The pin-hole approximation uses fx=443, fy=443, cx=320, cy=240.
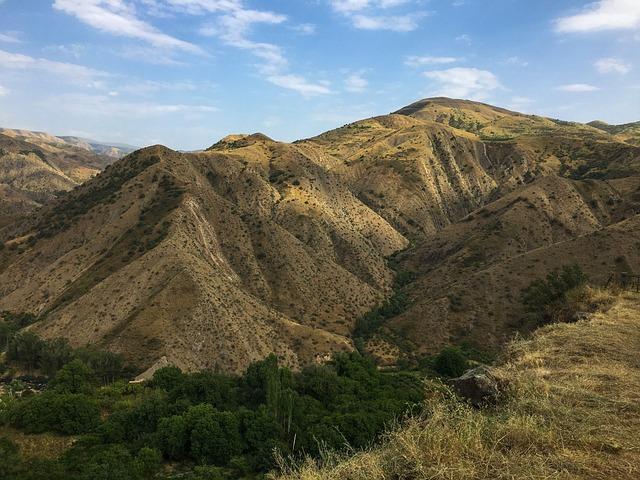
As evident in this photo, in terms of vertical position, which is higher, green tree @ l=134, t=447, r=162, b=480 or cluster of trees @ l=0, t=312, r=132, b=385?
green tree @ l=134, t=447, r=162, b=480

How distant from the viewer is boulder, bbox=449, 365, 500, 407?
50.2ft

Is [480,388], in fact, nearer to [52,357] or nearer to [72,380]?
[72,380]

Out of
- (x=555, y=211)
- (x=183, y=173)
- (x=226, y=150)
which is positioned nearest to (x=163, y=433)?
(x=183, y=173)

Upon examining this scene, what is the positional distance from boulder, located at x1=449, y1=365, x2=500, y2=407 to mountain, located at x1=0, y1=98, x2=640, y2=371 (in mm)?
51186

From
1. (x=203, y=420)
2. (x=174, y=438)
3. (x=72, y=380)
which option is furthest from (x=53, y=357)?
(x=203, y=420)

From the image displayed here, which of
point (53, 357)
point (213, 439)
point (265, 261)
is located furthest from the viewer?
point (265, 261)

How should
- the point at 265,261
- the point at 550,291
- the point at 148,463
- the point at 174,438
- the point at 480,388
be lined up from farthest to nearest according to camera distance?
the point at 265,261, the point at 550,291, the point at 174,438, the point at 148,463, the point at 480,388

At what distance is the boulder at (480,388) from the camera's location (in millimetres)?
15312

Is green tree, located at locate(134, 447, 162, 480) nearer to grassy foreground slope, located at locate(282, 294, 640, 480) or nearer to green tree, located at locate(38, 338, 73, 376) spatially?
grassy foreground slope, located at locate(282, 294, 640, 480)

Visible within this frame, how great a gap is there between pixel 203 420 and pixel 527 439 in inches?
1004

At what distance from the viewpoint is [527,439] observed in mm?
10164

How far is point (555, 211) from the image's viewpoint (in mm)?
127500

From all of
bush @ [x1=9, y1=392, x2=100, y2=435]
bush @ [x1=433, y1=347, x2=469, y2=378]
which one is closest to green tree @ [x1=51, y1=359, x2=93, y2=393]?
bush @ [x1=9, y1=392, x2=100, y2=435]

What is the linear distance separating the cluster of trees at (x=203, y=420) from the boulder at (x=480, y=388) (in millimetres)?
8205
